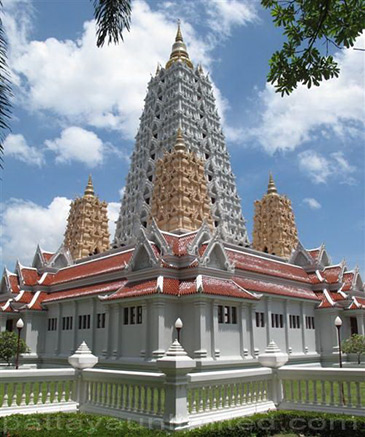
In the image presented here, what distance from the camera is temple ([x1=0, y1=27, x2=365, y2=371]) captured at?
28516 mm

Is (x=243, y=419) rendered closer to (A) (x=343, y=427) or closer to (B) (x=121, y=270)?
(A) (x=343, y=427)

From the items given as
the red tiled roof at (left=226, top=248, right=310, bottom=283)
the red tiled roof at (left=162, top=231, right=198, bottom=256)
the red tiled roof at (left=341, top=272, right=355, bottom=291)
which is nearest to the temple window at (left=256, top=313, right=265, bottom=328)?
the red tiled roof at (left=226, top=248, right=310, bottom=283)

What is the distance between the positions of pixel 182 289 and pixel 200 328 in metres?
2.86

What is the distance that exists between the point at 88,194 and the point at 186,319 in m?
47.8

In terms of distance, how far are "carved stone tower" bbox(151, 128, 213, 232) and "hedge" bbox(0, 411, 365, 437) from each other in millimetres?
32583

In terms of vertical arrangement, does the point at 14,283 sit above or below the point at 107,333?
above

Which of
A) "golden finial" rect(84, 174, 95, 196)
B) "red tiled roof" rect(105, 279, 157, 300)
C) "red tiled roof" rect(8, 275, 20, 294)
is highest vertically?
"golden finial" rect(84, 174, 95, 196)

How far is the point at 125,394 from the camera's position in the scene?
12719 millimetres

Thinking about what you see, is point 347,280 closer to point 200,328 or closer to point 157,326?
point 200,328

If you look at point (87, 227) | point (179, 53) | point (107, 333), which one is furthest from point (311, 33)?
point (179, 53)

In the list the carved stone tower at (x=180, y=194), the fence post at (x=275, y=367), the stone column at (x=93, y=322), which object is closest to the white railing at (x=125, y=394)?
the fence post at (x=275, y=367)

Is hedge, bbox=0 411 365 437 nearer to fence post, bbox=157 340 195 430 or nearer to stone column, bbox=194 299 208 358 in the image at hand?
fence post, bbox=157 340 195 430

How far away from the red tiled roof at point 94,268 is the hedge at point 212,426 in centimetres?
2308

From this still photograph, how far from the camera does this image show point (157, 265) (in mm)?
29812
